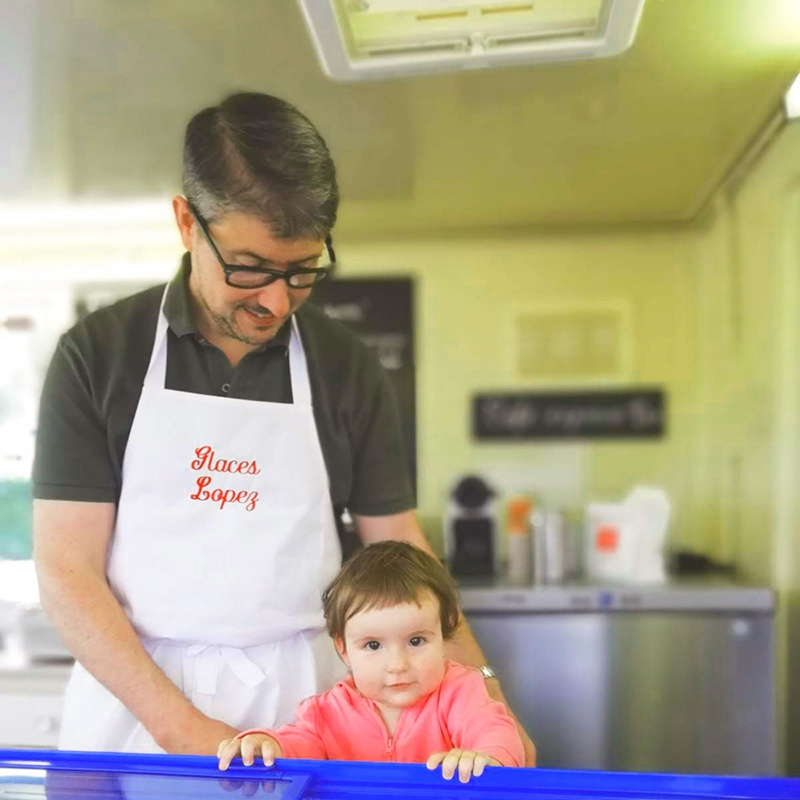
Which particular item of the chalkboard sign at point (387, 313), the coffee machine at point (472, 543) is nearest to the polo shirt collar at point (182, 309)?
the coffee machine at point (472, 543)

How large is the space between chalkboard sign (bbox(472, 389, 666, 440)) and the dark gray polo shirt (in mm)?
1410

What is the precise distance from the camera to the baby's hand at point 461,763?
0.59 m

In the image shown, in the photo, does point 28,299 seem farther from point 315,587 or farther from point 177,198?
point 315,587

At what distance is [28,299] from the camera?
3.45 feet

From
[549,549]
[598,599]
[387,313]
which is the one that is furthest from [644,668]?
[387,313]

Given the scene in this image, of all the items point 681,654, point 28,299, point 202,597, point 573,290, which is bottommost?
point 681,654

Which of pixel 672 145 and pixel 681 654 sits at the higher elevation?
pixel 672 145

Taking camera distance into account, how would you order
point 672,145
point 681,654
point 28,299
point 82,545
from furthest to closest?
point 681,654 → point 672,145 → point 28,299 → point 82,545

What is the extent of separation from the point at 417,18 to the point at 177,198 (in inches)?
11.5

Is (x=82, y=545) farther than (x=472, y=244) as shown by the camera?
No

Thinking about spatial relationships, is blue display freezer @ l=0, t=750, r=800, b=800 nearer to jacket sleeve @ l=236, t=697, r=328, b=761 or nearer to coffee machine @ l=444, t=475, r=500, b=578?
jacket sleeve @ l=236, t=697, r=328, b=761

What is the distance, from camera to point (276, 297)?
2.31 feet

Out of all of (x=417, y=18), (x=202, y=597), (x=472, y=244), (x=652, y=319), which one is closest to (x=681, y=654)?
(x=652, y=319)

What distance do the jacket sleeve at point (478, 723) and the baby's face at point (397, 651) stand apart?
0.9 inches
